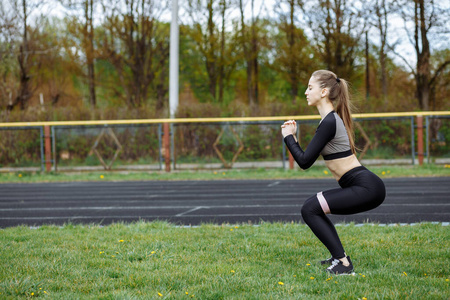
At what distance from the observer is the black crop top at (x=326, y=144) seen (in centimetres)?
432

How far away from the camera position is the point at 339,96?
4.59 m

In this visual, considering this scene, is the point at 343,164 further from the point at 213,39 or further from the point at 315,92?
the point at 213,39

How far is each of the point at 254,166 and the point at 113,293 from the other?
1462 centimetres

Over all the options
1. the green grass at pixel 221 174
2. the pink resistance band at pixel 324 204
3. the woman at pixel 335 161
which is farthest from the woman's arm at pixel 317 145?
the green grass at pixel 221 174

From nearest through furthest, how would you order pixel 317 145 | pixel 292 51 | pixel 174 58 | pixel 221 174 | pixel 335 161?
pixel 317 145 → pixel 335 161 → pixel 221 174 → pixel 174 58 → pixel 292 51

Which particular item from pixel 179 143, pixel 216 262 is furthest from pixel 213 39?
pixel 216 262

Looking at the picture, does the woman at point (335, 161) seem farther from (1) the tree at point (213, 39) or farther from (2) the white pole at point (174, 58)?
(1) the tree at point (213, 39)

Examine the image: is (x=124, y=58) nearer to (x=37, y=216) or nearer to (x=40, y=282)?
(x=37, y=216)

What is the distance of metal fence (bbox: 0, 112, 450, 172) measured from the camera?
18047 mm

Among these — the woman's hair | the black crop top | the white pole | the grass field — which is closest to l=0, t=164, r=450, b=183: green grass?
the white pole

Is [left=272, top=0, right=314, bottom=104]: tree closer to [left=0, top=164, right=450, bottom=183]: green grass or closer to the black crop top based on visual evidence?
[left=0, top=164, right=450, bottom=183]: green grass

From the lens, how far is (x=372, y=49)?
28031 mm

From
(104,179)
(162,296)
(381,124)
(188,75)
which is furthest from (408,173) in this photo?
(188,75)

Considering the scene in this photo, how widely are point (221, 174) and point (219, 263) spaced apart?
12487mm
